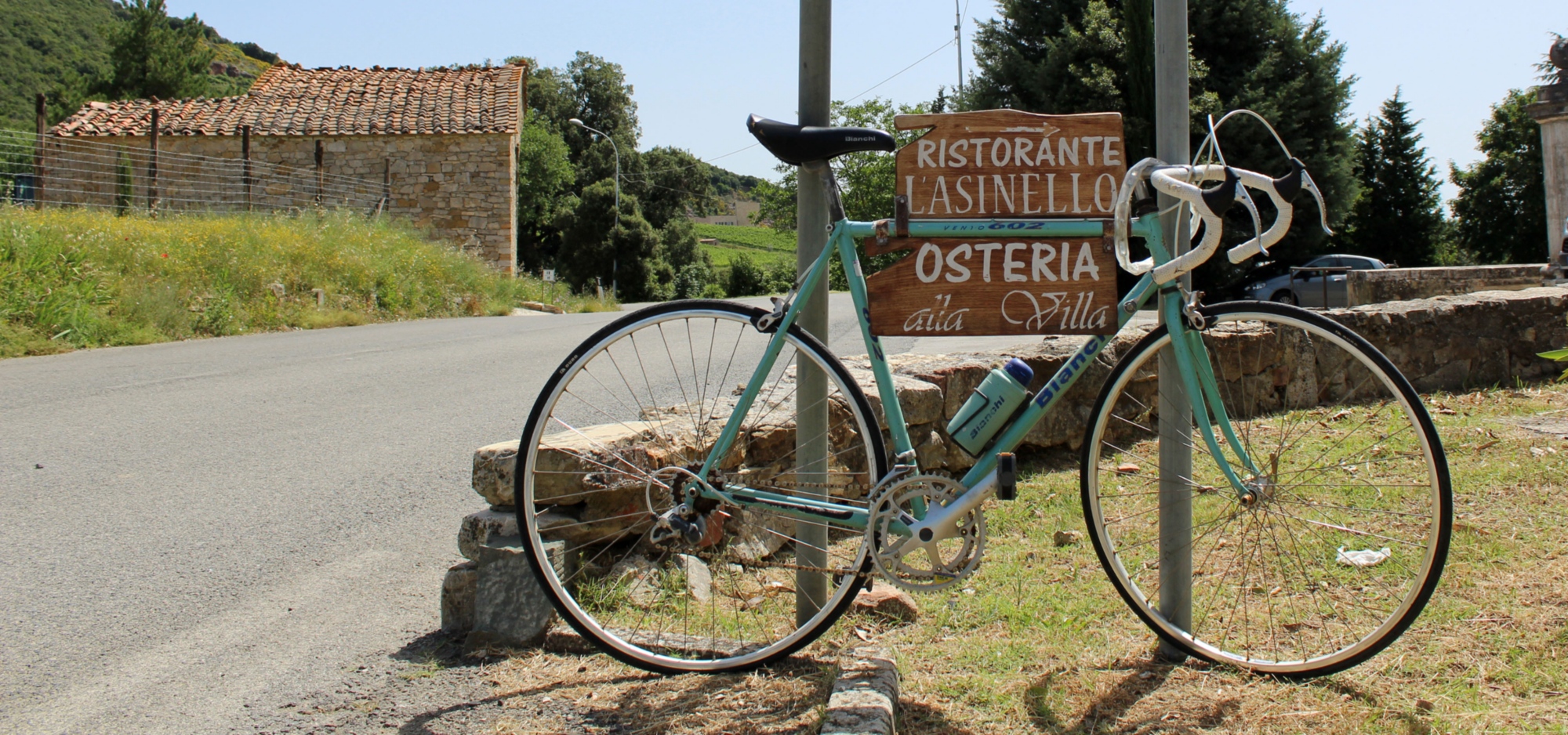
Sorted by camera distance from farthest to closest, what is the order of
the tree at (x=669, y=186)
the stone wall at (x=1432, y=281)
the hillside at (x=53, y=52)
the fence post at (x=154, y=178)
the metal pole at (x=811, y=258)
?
the hillside at (x=53, y=52) < the tree at (x=669, y=186) < the fence post at (x=154, y=178) < the stone wall at (x=1432, y=281) < the metal pole at (x=811, y=258)

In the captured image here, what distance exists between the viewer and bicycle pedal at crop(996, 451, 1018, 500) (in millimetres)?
2387

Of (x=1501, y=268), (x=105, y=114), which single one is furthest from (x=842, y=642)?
(x=105, y=114)

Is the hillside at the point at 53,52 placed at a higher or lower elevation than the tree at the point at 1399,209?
higher

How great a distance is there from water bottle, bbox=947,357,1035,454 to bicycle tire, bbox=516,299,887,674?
0.22 metres

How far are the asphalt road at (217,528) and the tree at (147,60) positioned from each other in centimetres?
4877

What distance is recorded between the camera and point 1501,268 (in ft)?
37.5

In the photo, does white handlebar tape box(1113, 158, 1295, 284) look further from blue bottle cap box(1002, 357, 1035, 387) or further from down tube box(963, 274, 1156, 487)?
blue bottle cap box(1002, 357, 1035, 387)

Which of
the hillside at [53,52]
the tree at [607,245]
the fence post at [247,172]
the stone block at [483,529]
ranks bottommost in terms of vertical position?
the stone block at [483,529]

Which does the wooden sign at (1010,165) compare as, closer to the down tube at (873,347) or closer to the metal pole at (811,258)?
the down tube at (873,347)

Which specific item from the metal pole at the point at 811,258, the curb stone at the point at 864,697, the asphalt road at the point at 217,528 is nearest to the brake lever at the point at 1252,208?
the metal pole at the point at 811,258

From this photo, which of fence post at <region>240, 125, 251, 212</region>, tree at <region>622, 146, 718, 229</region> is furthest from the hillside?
fence post at <region>240, 125, 251, 212</region>

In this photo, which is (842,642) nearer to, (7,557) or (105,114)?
(7,557)

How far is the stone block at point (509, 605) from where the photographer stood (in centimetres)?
274

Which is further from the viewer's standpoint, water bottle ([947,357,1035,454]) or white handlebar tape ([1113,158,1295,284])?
water bottle ([947,357,1035,454])
